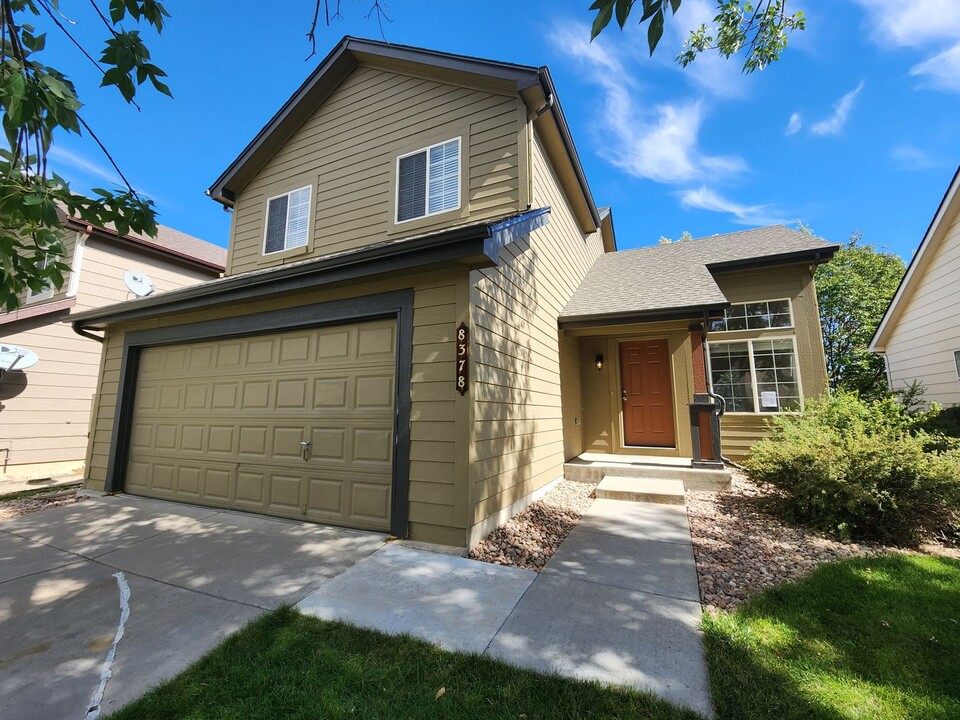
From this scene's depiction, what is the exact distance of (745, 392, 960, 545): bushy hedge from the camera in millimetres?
4273

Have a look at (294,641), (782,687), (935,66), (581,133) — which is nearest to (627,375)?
(581,133)

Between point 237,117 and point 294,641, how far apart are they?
8.17m

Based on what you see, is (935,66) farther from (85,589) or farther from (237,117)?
(85,589)

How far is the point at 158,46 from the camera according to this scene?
293cm

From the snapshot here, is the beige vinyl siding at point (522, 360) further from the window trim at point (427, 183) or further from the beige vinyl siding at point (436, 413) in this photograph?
the window trim at point (427, 183)

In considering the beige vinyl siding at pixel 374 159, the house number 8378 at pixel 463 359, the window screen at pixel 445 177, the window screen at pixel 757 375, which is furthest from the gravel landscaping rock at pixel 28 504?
the window screen at pixel 757 375

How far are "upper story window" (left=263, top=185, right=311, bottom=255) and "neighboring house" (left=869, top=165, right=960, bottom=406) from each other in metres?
11.6

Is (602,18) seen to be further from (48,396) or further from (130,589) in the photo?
(48,396)

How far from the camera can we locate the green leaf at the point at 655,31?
179cm

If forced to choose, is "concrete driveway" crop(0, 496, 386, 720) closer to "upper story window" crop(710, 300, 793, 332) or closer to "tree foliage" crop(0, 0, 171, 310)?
"tree foliage" crop(0, 0, 171, 310)

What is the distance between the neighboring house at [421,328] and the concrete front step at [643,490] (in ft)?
2.95

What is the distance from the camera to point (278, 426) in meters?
5.46

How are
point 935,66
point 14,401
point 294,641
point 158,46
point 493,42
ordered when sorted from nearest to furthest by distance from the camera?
point 294,641 < point 158,46 < point 493,42 < point 935,66 < point 14,401

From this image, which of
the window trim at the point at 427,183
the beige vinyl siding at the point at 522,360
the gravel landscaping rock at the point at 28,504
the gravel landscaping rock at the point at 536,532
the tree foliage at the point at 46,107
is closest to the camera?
the tree foliage at the point at 46,107
